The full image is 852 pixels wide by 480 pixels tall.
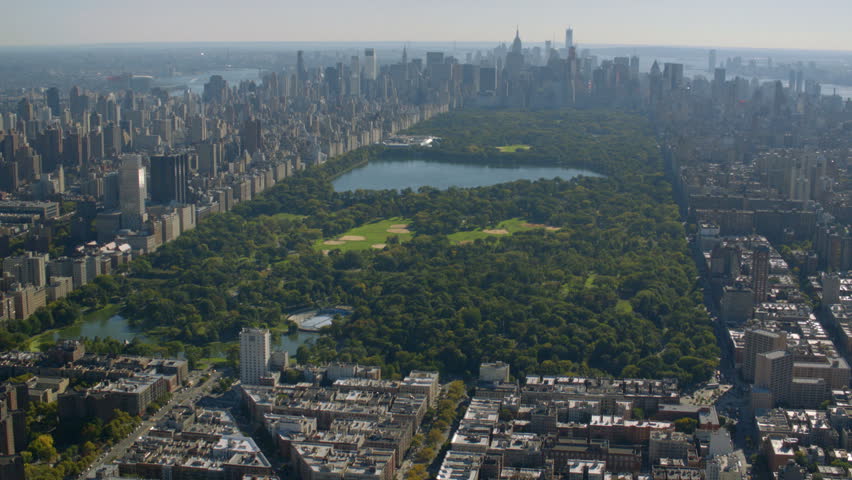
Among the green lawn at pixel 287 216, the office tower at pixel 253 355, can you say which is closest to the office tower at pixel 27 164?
the green lawn at pixel 287 216

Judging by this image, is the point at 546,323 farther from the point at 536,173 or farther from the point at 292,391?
the point at 536,173

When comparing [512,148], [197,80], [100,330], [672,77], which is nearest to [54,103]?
[197,80]

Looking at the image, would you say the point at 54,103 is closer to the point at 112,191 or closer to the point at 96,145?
the point at 96,145

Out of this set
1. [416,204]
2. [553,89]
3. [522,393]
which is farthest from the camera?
[553,89]

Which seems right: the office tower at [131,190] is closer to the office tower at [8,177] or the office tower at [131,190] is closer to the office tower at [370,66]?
the office tower at [8,177]

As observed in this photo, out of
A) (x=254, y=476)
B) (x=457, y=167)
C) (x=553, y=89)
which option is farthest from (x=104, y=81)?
(x=254, y=476)

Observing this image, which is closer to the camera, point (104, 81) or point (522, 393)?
point (522, 393)

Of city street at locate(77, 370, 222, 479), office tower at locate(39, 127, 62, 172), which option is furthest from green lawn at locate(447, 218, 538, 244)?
office tower at locate(39, 127, 62, 172)
